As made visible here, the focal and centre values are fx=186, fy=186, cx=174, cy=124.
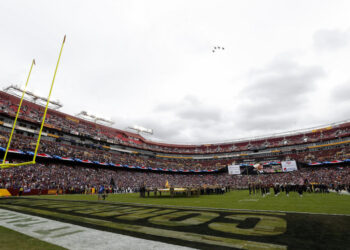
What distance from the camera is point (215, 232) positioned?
19.1 ft

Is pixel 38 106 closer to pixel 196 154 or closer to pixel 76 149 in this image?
pixel 76 149

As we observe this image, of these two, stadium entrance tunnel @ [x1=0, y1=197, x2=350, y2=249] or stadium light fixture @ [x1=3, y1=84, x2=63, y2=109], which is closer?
stadium entrance tunnel @ [x1=0, y1=197, x2=350, y2=249]

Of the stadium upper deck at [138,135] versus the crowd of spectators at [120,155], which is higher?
the stadium upper deck at [138,135]

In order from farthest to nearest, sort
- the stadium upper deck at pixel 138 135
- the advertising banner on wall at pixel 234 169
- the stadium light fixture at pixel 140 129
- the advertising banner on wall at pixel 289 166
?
the stadium light fixture at pixel 140 129 → the advertising banner on wall at pixel 234 169 → the advertising banner on wall at pixel 289 166 → the stadium upper deck at pixel 138 135

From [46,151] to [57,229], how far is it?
129ft

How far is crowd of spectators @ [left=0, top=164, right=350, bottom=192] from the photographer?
99.3 ft

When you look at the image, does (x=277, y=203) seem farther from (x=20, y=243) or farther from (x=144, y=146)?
(x=144, y=146)

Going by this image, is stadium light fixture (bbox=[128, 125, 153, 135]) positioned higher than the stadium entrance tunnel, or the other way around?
stadium light fixture (bbox=[128, 125, 153, 135])

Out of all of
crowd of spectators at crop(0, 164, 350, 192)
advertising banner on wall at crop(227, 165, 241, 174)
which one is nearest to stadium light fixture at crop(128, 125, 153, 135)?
crowd of spectators at crop(0, 164, 350, 192)

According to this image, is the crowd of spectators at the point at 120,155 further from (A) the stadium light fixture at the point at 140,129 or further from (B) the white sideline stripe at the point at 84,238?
(B) the white sideline stripe at the point at 84,238

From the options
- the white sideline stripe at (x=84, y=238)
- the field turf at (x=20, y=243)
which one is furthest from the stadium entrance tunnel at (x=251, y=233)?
the field turf at (x=20, y=243)

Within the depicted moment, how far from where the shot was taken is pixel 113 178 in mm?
45656

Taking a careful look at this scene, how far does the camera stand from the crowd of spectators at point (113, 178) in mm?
30272

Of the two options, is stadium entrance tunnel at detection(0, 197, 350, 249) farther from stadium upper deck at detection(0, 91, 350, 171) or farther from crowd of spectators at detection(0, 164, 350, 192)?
stadium upper deck at detection(0, 91, 350, 171)
